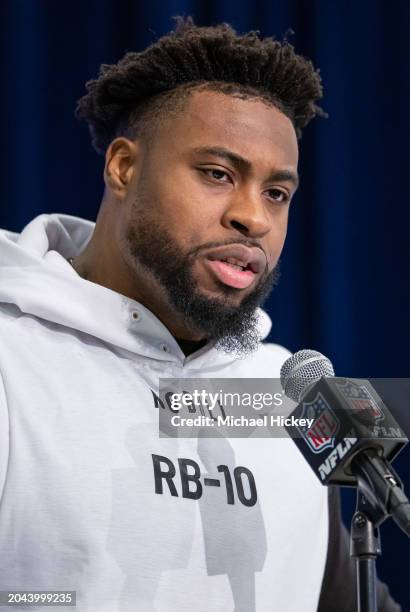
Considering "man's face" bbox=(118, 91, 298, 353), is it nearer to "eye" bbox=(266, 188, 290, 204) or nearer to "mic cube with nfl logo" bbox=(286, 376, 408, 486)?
"eye" bbox=(266, 188, 290, 204)

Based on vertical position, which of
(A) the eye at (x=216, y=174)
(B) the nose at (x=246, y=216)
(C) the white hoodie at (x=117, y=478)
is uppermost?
(A) the eye at (x=216, y=174)

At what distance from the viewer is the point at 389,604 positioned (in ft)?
4.85

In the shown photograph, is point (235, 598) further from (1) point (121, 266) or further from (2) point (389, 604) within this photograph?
(1) point (121, 266)

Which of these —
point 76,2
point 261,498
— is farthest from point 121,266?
point 76,2

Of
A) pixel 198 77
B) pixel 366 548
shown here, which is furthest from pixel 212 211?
pixel 366 548

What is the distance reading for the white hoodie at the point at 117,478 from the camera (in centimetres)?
109

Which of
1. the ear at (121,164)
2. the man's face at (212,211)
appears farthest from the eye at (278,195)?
the ear at (121,164)

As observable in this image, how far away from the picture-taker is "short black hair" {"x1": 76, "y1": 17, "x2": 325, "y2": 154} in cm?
135

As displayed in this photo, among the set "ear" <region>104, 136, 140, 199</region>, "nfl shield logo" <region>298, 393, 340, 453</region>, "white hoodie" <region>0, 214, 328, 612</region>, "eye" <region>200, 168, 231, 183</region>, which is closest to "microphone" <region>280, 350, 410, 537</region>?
"nfl shield logo" <region>298, 393, 340, 453</region>

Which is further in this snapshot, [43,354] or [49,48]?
[49,48]

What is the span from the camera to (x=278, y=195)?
1339 millimetres

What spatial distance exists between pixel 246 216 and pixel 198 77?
0.28 meters

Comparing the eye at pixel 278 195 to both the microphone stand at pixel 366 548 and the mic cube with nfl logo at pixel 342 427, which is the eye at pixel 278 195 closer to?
the mic cube with nfl logo at pixel 342 427

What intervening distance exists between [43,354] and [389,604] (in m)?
0.78
